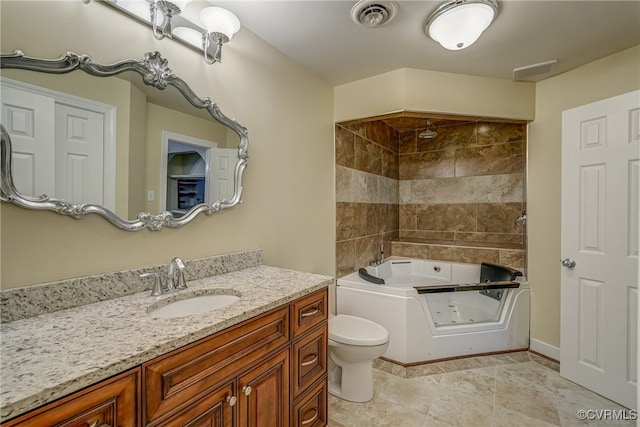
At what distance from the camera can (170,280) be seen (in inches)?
49.3

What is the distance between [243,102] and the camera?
172cm

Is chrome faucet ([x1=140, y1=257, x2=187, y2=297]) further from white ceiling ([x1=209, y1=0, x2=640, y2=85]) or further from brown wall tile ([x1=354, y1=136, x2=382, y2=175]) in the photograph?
brown wall tile ([x1=354, y1=136, x2=382, y2=175])

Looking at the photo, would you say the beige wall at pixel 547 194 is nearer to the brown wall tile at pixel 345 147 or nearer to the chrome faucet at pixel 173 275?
the brown wall tile at pixel 345 147

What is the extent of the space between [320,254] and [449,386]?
1.37m

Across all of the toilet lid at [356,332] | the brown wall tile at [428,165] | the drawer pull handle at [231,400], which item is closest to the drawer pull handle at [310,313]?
the drawer pull handle at [231,400]

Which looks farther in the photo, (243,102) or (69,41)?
(243,102)

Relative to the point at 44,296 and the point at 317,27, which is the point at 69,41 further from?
the point at 317,27

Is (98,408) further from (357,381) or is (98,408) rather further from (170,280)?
(357,381)


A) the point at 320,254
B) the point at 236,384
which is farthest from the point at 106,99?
the point at 320,254

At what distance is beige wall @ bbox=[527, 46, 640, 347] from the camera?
2312 mm

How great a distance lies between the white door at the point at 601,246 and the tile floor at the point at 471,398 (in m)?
0.20

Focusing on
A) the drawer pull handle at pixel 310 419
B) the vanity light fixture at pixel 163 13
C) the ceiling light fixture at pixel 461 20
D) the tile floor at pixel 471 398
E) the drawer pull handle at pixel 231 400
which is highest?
the ceiling light fixture at pixel 461 20

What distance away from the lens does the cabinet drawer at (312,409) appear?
4.34ft

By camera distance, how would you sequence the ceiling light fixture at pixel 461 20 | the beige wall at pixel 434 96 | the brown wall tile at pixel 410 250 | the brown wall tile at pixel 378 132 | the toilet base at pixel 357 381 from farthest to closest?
the brown wall tile at pixel 410 250, the brown wall tile at pixel 378 132, the beige wall at pixel 434 96, the toilet base at pixel 357 381, the ceiling light fixture at pixel 461 20
